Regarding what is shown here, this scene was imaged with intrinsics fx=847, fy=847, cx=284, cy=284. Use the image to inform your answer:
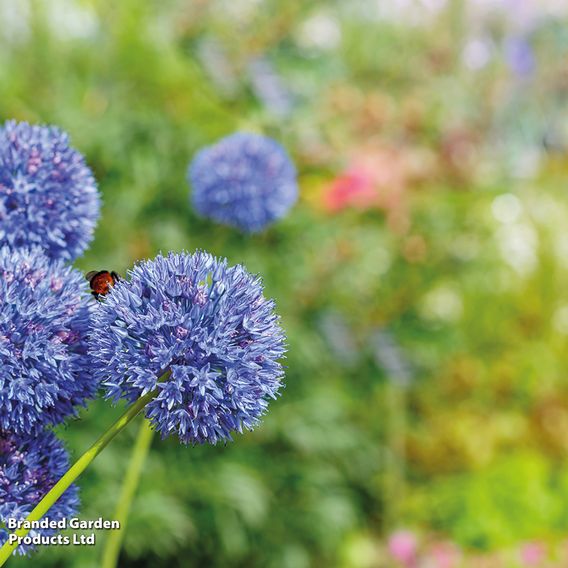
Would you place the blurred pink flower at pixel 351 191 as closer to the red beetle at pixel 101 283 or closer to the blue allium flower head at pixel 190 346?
the red beetle at pixel 101 283

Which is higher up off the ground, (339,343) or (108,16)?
(108,16)

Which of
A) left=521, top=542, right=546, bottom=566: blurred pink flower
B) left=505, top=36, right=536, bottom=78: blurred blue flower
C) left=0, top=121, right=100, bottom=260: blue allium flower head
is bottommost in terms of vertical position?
left=0, top=121, right=100, bottom=260: blue allium flower head

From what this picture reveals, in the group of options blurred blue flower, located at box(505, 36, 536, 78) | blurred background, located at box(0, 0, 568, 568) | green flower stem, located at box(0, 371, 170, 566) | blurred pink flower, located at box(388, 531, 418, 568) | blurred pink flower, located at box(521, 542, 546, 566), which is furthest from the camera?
blurred blue flower, located at box(505, 36, 536, 78)

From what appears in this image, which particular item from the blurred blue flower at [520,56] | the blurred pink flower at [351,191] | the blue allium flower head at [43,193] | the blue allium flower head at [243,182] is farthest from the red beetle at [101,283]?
the blurred blue flower at [520,56]

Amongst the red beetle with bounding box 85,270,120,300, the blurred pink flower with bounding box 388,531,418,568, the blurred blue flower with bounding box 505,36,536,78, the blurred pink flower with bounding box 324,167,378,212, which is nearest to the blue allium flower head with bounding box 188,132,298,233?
the red beetle with bounding box 85,270,120,300

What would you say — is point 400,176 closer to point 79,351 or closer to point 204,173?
point 204,173

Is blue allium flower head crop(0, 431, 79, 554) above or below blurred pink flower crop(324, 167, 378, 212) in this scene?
below

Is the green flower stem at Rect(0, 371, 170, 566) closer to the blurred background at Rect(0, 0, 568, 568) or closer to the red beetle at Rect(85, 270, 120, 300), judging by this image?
the red beetle at Rect(85, 270, 120, 300)

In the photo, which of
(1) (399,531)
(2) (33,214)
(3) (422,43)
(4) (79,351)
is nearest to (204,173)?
(2) (33,214)
